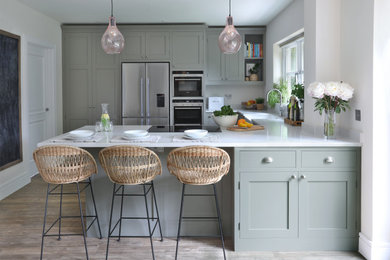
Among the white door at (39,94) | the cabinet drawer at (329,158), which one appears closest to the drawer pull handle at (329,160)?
the cabinet drawer at (329,158)

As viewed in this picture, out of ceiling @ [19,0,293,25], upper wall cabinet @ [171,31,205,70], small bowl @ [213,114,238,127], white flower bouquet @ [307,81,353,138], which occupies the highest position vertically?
ceiling @ [19,0,293,25]

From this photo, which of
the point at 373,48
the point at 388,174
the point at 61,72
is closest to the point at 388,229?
the point at 388,174

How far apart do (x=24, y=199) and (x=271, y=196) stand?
3.17 meters

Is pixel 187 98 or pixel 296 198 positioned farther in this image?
pixel 187 98

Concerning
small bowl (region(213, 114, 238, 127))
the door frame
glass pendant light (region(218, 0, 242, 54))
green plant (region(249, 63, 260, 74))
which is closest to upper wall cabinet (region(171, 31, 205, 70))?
green plant (region(249, 63, 260, 74))

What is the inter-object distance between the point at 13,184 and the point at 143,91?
2611 millimetres

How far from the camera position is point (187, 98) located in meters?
7.02

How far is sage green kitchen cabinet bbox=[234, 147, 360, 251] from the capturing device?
3.15 m

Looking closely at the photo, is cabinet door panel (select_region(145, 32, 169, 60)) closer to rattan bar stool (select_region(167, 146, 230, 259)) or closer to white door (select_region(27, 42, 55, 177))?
white door (select_region(27, 42, 55, 177))

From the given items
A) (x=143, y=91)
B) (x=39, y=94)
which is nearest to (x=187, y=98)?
(x=143, y=91)

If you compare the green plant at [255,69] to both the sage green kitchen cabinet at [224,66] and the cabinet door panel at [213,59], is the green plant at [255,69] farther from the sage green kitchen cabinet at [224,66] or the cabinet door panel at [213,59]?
the cabinet door panel at [213,59]

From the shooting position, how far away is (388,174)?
2.99 m

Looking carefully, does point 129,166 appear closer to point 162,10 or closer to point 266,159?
point 266,159

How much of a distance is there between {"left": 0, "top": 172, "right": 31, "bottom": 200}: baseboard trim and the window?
411 cm
